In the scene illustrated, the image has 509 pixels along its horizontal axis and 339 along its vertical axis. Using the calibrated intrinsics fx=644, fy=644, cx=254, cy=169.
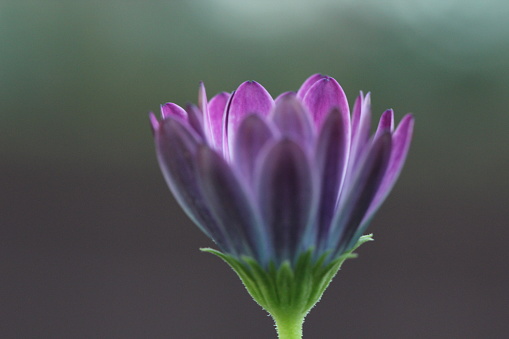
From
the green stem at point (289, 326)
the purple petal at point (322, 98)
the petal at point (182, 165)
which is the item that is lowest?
the green stem at point (289, 326)

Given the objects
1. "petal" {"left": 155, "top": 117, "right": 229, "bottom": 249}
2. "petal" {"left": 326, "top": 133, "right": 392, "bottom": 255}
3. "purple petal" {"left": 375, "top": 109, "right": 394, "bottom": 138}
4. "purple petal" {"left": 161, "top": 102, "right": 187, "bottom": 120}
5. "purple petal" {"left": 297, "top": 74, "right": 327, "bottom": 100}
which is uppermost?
"purple petal" {"left": 297, "top": 74, "right": 327, "bottom": 100}

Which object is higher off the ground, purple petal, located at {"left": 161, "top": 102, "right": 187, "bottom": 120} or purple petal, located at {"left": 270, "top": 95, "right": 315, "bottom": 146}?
purple petal, located at {"left": 161, "top": 102, "right": 187, "bottom": 120}

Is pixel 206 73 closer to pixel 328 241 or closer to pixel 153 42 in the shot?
pixel 153 42

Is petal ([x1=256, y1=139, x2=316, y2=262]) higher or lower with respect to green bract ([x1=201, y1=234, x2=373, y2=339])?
higher

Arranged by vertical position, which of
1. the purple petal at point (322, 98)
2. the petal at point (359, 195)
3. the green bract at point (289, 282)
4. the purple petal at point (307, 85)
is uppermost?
the purple petal at point (307, 85)

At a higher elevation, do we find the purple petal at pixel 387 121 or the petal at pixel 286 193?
the purple petal at pixel 387 121
